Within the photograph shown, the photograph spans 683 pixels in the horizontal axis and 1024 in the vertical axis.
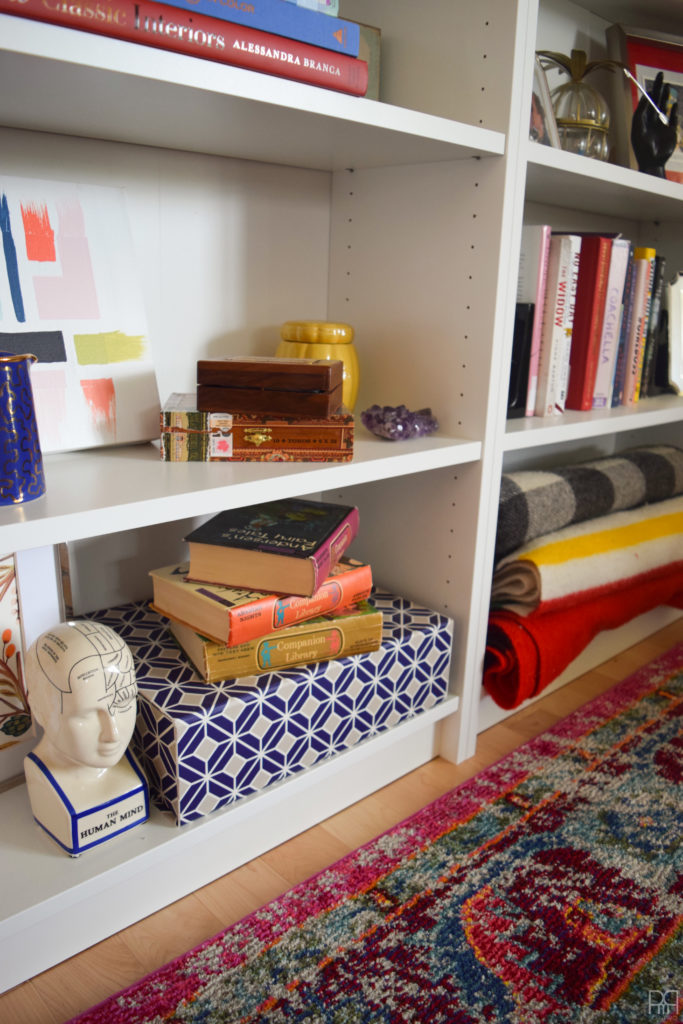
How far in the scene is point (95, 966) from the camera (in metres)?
0.75

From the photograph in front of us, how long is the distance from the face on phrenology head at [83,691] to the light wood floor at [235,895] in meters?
0.21

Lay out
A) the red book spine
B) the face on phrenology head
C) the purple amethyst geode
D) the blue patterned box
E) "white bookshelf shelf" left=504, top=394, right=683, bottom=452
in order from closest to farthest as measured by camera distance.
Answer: the red book spine
the face on phrenology head
the blue patterned box
the purple amethyst geode
"white bookshelf shelf" left=504, top=394, right=683, bottom=452

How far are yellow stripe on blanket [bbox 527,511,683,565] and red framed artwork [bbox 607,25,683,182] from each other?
58cm

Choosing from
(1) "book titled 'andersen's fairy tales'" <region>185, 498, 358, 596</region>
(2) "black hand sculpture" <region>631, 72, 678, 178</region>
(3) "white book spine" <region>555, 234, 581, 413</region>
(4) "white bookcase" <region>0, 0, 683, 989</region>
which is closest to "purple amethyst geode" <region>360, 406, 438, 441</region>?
(4) "white bookcase" <region>0, 0, 683, 989</region>

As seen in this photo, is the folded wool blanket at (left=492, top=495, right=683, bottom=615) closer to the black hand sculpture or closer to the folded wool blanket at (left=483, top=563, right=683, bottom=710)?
the folded wool blanket at (left=483, top=563, right=683, bottom=710)

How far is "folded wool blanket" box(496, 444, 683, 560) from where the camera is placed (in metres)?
1.17

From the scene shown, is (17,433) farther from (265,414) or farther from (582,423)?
(582,423)

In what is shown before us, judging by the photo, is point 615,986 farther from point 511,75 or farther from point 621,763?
point 511,75

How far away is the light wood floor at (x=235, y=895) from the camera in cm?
72

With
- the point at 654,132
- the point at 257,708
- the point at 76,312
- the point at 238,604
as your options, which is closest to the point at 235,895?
the point at 257,708

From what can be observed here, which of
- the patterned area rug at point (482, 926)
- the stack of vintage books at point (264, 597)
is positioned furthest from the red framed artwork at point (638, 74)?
the patterned area rug at point (482, 926)

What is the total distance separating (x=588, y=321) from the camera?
4.10ft

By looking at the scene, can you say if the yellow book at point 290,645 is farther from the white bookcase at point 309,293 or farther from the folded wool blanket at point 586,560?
the folded wool blanket at point 586,560

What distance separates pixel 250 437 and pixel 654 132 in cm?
88
